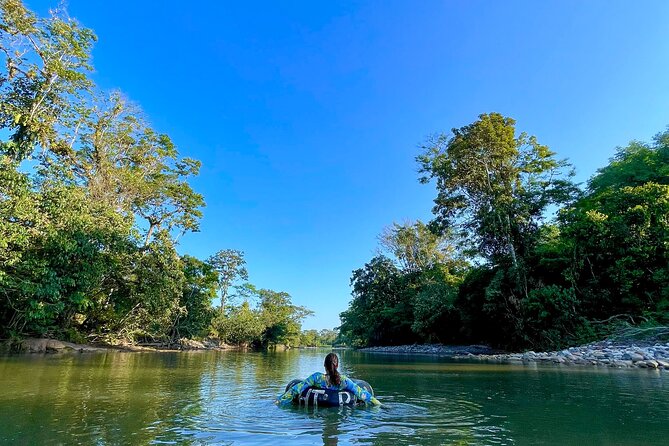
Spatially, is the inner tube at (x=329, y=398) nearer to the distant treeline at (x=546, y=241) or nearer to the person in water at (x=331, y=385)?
the person in water at (x=331, y=385)

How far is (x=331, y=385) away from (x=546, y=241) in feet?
67.1

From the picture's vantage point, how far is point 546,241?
22656mm

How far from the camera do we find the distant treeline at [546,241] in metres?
18.0

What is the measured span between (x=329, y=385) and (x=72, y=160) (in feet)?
76.6

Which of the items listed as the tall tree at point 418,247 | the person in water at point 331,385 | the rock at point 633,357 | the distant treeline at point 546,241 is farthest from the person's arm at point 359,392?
the tall tree at point 418,247

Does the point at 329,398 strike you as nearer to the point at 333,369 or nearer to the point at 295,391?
the point at 333,369

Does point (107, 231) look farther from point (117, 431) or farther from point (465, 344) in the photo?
point (465, 344)

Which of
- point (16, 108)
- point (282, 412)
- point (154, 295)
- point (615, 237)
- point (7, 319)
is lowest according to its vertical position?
point (282, 412)

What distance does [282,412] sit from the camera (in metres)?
5.70

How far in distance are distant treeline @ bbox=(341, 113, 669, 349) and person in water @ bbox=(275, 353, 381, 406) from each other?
15307 mm

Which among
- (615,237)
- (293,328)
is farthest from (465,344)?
(293,328)

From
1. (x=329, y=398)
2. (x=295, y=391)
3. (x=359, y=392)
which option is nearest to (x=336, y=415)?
(x=329, y=398)

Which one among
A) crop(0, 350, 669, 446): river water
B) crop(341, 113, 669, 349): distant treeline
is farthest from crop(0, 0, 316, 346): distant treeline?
crop(341, 113, 669, 349): distant treeline

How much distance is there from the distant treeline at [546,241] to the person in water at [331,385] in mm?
15307
